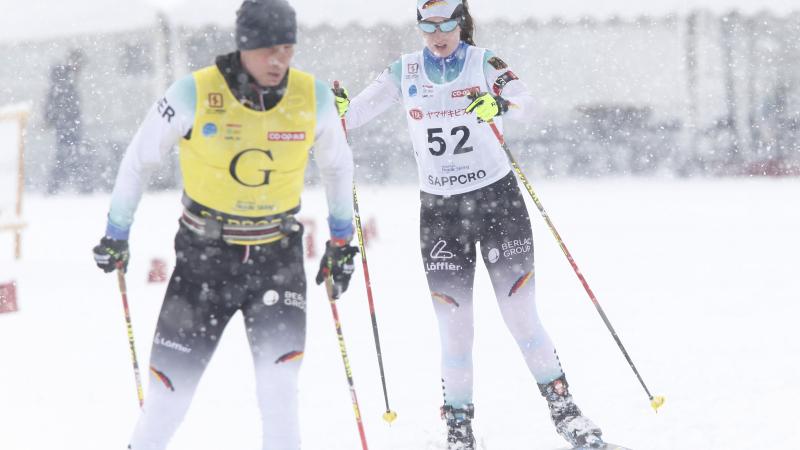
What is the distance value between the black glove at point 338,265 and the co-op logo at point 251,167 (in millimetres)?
547

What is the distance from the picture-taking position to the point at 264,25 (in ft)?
10.1

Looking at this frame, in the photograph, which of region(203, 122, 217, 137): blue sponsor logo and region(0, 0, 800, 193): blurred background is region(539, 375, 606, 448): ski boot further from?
region(0, 0, 800, 193): blurred background

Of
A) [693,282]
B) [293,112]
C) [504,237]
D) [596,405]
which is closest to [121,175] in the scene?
[293,112]

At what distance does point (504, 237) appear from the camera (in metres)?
4.45

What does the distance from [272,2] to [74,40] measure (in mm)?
18091

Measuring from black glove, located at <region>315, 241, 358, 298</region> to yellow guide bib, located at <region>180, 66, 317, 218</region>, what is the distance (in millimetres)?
403

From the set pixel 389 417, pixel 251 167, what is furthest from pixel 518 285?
pixel 251 167

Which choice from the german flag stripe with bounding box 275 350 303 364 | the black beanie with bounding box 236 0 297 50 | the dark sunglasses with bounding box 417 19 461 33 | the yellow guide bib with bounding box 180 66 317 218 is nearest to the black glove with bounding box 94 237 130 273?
the yellow guide bib with bounding box 180 66 317 218

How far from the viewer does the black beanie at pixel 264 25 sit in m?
3.09

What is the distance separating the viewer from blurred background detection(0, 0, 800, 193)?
1947cm

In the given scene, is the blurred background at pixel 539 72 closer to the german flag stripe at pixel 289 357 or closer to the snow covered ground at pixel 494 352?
the snow covered ground at pixel 494 352

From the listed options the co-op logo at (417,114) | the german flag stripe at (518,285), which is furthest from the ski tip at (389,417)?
the co-op logo at (417,114)

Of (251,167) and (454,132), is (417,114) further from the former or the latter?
(251,167)

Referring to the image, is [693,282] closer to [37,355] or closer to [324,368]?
[324,368]
